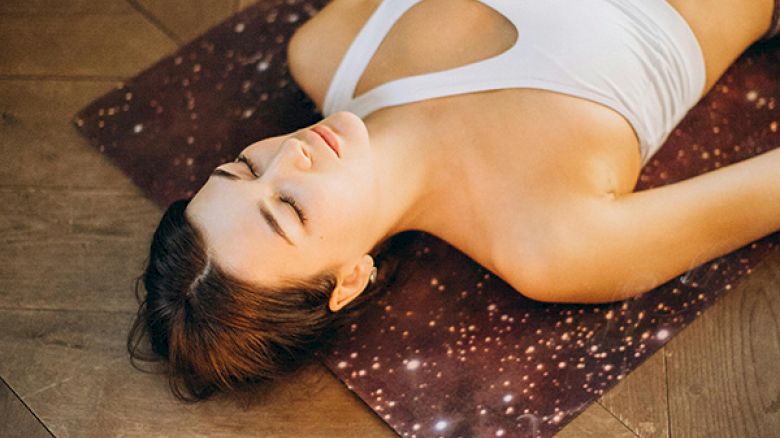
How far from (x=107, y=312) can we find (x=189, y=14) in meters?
0.61

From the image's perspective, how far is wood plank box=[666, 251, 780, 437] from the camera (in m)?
1.22

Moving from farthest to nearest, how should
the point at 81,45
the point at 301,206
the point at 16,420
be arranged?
the point at 81,45 → the point at 16,420 → the point at 301,206

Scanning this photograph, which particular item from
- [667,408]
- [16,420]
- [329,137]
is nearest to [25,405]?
[16,420]

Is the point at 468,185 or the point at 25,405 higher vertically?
the point at 468,185

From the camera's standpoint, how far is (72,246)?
1.47m

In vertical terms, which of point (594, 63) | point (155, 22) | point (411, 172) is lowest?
point (155, 22)

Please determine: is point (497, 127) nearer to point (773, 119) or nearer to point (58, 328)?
point (773, 119)

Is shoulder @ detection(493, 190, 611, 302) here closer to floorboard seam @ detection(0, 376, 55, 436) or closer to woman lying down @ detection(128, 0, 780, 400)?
woman lying down @ detection(128, 0, 780, 400)

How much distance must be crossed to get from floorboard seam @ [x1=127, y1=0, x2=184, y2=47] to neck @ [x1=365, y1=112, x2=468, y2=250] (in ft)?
1.78

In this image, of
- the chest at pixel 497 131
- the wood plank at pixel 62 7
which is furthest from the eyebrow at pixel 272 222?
the wood plank at pixel 62 7

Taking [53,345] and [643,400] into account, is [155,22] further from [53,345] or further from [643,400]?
[643,400]

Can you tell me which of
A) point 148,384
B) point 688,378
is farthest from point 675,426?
point 148,384

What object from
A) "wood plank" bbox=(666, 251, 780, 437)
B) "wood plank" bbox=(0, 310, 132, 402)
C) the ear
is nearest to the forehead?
the ear

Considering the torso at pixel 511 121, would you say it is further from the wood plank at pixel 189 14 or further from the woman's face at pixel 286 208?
the wood plank at pixel 189 14
